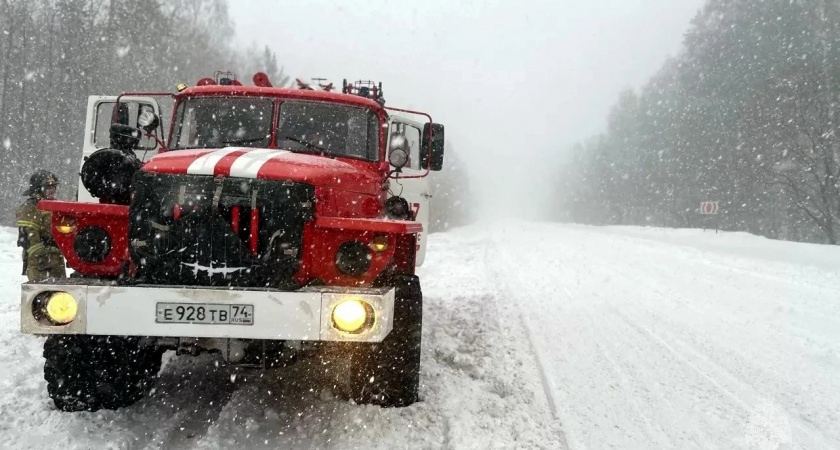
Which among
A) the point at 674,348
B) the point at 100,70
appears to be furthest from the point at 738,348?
the point at 100,70

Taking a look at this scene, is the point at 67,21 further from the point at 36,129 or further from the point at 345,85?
the point at 345,85

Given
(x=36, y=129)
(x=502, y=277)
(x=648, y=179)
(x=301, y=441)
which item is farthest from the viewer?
(x=648, y=179)

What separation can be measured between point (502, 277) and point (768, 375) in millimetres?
6499

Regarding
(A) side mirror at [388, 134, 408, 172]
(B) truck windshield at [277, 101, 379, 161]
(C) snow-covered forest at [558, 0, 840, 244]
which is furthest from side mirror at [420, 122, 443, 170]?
(C) snow-covered forest at [558, 0, 840, 244]

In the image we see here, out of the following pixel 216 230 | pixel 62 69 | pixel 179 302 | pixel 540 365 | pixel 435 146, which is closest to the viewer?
pixel 179 302

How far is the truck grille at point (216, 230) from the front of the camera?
3221 mm

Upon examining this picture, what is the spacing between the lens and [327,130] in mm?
4816

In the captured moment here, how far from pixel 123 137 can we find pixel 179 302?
1.97 meters

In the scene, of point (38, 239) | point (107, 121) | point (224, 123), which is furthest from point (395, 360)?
point (38, 239)

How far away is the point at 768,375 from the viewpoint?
491 cm

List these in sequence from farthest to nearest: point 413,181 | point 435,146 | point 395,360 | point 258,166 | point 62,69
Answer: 1. point 62,69
2. point 413,181
3. point 435,146
4. point 395,360
5. point 258,166

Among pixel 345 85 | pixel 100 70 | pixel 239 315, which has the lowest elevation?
pixel 239 315

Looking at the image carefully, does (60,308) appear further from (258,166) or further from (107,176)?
(258,166)

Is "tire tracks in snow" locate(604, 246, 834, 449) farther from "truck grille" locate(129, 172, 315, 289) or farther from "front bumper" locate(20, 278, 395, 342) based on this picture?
"truck grille" locate(129, 172, 315, 289)
